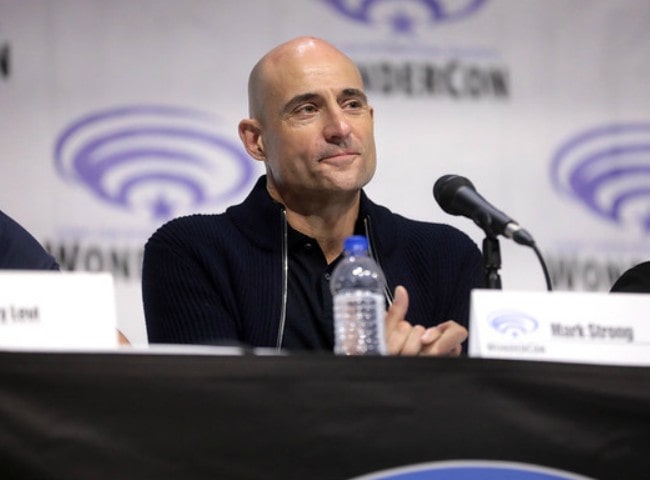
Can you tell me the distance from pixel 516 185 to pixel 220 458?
219cm

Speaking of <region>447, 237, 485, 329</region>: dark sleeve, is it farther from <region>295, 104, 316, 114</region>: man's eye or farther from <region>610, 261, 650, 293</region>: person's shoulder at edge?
<region>295, 104, 316, 114</region>: man's eye

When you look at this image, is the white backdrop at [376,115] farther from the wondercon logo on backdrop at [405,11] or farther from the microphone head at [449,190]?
→ the microphone head at [449,190]

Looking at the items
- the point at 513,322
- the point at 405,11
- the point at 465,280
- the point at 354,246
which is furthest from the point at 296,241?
the point at 405,11

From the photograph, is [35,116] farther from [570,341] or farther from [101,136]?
[570,341]

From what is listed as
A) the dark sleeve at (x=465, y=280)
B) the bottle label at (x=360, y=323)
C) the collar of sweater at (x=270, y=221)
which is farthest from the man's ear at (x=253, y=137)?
the bottle label at (x=360, y=323)

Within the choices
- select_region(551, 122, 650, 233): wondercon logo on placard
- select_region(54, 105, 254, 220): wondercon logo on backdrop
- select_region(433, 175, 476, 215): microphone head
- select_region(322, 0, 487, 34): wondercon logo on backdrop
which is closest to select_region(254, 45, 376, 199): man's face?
select_region(433, 175, 476, 215): microphone head

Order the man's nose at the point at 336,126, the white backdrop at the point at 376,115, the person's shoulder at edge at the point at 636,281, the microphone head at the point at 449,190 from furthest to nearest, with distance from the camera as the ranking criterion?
1. the white backdrop at the point at 376,115
2. the man's nose at the point at 336,126
3. the person's shoulder at edge at the point at 636,281
4. the microphone head at the point at 449,190

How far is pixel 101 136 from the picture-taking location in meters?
3.35

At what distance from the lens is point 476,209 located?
1.98m

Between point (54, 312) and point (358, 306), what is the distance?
0.61m

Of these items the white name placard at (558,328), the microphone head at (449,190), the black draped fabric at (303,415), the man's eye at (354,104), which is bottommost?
the black draped fabric at (303,415)

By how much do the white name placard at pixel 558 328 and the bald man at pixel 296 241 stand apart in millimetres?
847

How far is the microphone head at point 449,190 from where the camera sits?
6.68 ft

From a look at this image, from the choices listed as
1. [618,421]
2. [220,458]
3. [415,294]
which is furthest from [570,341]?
[415,294]
